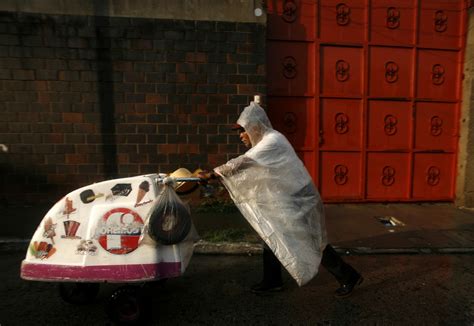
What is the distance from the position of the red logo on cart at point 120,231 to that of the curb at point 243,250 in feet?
6.21

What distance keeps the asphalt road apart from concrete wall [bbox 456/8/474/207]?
3439mm

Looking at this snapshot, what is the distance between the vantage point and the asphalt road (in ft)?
9.27

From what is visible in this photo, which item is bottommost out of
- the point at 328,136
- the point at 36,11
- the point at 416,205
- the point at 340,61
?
the point at 416,205

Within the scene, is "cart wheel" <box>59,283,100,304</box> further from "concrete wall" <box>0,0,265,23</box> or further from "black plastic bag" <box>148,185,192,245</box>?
"concrete wall" <box>0,0,265,23</box>

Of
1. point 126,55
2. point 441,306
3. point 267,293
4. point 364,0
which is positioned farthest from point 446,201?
point 126,55

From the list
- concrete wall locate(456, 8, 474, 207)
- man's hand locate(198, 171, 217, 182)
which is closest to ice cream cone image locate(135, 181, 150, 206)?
man's hand locate(198, 171, 217, 182)

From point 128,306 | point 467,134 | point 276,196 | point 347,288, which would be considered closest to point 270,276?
point 347,288

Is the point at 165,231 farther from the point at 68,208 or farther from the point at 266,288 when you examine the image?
the point at 266,288

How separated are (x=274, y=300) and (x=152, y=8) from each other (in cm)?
501

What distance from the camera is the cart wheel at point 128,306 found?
263cm

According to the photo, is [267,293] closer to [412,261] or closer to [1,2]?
[412,261]

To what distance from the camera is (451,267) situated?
13.1 feet

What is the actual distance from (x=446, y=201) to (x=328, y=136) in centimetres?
291

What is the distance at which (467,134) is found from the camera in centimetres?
675
